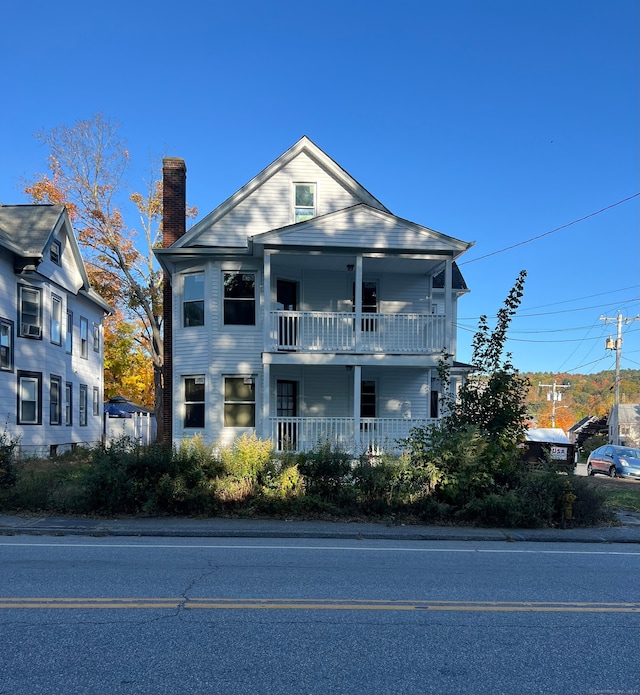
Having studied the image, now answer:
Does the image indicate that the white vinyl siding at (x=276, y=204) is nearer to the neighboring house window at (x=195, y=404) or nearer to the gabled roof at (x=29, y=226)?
the neighboring house window at (x=195, y=404)

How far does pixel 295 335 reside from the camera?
600 inches

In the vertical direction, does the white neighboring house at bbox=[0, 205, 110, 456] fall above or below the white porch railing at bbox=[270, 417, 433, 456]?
above

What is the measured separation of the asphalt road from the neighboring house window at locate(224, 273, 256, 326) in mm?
9115

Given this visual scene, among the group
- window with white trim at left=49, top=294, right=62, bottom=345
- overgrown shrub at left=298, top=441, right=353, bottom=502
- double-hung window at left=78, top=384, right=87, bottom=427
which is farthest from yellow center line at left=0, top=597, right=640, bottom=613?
double-hung window at left=78, top=384, right=87, bottom=427

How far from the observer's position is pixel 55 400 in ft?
72.6

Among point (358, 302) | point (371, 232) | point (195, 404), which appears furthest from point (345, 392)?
point (371, 232)

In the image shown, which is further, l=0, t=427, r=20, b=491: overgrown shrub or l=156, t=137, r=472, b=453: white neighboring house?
l=156, t=137, r=472, b=453: white neighboring house

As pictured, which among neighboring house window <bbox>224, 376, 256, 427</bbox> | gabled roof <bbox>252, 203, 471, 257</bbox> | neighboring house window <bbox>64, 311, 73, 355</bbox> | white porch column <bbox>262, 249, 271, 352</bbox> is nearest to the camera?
white porch column <bbox>262, 249, 271, 352</bbox>

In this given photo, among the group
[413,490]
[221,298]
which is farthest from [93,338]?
[413,490]

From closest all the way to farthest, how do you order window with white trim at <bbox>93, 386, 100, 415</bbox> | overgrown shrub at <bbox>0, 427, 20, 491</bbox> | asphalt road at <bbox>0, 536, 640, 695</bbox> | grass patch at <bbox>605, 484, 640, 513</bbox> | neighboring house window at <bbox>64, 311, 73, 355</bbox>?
asphalt road at <bbox>0, 536, 640, 695</bbox>
overgrown shrub at <bbox>0, 427, 20, 491</bbox>
grass patch at <bbox>605, 484, 640, 513</bbox>
neighboring house window at <bbox>64, 311, 73, 355</bbox>
window with white trim at <bbox>93, 386, 100, 415</bbox>

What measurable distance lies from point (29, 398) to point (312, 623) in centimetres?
→ 1865

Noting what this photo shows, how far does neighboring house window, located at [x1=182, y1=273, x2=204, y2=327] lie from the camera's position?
16.2 m

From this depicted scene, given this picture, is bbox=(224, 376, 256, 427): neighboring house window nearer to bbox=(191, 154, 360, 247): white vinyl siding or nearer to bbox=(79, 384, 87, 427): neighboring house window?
bbox=(191, 154, 360, 247): white vinyl siding

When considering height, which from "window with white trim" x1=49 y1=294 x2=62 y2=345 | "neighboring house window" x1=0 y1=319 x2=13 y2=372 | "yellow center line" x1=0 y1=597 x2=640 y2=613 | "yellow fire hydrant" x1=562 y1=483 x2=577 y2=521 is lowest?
"yellow fire hydrant" x1=562 y1=483 x2=577 y2=521
